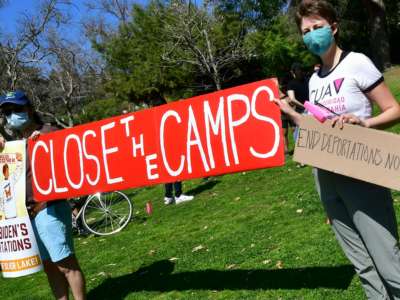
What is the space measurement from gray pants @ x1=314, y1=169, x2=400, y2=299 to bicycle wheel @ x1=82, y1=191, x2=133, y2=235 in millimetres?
5971

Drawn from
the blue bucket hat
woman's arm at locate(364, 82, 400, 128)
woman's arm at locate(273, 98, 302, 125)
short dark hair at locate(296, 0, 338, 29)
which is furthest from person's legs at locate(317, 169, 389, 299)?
the blue bucket hat

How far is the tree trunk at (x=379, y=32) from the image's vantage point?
26719 mm

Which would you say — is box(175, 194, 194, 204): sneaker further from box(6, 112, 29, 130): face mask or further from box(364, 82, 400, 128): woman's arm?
box(364, 82, 400, 128): woman's arm

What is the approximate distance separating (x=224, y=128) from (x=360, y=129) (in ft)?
3.54

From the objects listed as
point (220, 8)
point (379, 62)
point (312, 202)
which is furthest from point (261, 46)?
point (312, 202)

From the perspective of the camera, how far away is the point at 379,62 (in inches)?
1084

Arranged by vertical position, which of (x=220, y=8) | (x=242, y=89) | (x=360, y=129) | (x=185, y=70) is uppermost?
(x=220, y=8)

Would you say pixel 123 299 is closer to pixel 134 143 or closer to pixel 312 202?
pixel 134 143

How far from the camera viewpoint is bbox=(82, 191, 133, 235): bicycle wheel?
8.52 m

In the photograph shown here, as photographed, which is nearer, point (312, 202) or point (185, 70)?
point (312, 202)

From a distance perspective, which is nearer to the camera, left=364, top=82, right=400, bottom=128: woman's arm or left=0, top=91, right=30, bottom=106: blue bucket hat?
left=364, top=82, right=400, bottom=128: woman's arm

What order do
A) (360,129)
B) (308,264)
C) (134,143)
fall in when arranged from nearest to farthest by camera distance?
(360,129) → (134,143) → (308,264)

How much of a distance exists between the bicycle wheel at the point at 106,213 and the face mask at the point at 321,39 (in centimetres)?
628

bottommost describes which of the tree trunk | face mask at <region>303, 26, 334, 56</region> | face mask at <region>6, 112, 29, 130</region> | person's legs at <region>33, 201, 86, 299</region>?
person's legs at <region>33, 201, 86, 299</region>
